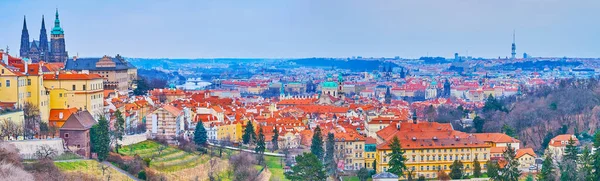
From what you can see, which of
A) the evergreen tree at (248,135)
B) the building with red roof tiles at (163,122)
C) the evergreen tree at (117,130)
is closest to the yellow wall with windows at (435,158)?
the evergreen tree at (248,135)

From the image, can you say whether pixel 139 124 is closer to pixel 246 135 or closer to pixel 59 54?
pixel 246 135

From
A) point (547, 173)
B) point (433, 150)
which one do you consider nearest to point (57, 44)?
point (433, 150)

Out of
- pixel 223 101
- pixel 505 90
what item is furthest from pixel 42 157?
pixel 505 90

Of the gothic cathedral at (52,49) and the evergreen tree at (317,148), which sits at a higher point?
the gothic cathedral at (52,49)

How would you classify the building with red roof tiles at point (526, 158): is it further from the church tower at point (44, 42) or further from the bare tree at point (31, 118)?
the church tower at point (44, 42)

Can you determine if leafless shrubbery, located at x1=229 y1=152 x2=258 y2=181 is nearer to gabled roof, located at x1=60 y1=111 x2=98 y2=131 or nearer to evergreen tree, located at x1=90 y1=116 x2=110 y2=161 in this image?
evergreen tree, located at x1=90 y1=116 x2=110 y2=161

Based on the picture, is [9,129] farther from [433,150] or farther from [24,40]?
[24,40]
